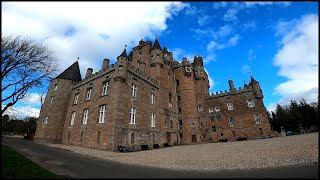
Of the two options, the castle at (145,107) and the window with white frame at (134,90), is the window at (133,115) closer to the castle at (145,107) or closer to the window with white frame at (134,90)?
the castle at (145,107)

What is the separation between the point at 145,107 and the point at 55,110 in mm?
16859

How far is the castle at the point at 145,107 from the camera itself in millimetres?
24875

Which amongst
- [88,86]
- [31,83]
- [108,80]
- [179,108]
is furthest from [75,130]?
[179,108]

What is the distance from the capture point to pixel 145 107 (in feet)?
95.2

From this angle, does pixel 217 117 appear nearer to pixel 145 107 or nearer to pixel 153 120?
pixel 153 120

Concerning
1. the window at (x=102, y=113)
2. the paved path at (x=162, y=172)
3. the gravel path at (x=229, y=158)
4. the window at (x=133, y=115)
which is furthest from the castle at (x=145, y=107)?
the paved path at (x=162, y=172)

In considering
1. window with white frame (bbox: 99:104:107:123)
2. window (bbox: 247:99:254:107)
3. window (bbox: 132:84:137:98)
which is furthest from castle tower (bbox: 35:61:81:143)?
window (bbox: 247:99:254:107)

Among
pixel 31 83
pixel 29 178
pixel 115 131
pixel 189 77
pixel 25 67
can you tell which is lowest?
pixel 29 178

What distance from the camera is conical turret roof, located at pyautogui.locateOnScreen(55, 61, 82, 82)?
36656 mm

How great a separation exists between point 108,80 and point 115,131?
7.53 meters

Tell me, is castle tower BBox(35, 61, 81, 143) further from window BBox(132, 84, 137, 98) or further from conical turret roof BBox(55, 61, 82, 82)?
window BBox(132, 84, 137, 98)

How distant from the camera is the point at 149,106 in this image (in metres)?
30.2

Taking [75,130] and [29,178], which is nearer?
[29,178]

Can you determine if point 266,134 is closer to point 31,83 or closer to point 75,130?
point 75,130
